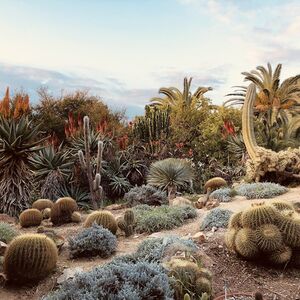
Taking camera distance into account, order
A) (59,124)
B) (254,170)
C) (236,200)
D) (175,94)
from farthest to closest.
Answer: (175,94), (59,124), (254,170), (236,200)

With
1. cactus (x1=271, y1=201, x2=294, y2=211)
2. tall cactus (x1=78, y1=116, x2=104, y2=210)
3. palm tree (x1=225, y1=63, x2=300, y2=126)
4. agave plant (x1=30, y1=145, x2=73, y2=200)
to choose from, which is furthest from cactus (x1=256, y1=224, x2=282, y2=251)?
palm tree (x1=225, y1=63, x2=300, y2=126)

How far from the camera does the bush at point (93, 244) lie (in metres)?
6.59

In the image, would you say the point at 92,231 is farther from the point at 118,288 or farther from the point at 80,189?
the point at 80,189

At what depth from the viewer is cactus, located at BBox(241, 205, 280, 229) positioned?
5.82m

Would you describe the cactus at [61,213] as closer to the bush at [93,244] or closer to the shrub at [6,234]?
the shrub at [6,234]

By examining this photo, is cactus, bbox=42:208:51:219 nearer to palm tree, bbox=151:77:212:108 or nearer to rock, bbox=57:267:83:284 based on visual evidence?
rock, bbox=57:267:83:284

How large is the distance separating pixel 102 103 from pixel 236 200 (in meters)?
16.6

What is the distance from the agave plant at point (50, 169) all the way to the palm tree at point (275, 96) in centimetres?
1465

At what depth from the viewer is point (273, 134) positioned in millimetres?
17734

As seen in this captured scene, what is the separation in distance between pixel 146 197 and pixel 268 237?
5.79 meters

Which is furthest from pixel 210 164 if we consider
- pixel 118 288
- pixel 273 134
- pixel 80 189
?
pixel 118 288

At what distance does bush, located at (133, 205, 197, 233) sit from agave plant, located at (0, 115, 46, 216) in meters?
3.65

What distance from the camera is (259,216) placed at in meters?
5.80

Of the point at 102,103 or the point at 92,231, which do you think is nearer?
the point at 92,231
